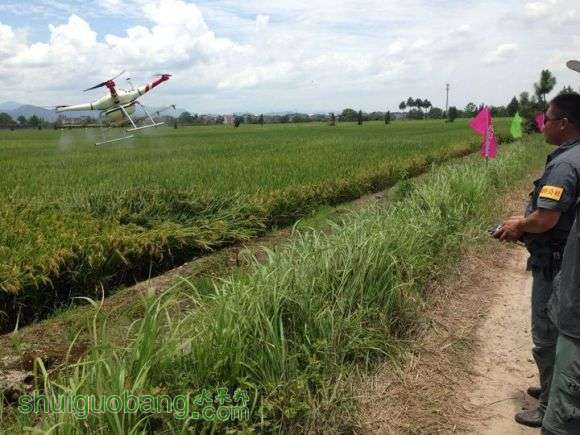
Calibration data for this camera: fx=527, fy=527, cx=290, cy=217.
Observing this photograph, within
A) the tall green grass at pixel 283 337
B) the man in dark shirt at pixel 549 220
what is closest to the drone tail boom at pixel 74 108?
the tall green grass at pixel 283 337

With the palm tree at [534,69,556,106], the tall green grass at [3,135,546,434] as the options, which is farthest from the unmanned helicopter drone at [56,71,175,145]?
the palm tree at [534,69,556,106]

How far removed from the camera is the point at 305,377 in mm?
2861

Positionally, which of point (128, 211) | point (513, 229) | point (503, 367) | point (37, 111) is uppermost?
point (37, 111)

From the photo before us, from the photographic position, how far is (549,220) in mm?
2611

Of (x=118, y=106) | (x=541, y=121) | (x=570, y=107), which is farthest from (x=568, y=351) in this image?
(x=541, y=121)

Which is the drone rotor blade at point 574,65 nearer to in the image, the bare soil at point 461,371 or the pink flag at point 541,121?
the pink flag at point 541,121

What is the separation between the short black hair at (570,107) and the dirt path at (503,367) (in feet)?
5.65

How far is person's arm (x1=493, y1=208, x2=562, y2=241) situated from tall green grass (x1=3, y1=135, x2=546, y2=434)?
1.14m

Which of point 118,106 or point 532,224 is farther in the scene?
point 118,106

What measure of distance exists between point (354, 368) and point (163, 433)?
4.49 feet

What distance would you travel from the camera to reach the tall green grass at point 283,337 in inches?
95.6

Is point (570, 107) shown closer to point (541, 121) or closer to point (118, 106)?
point (118, 106)

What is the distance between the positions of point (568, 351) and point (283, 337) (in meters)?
1.38

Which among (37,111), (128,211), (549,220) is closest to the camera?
(549,220)
